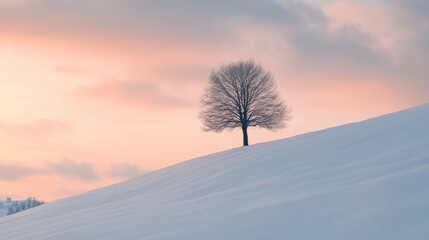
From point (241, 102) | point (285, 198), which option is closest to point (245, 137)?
point (241, 102)

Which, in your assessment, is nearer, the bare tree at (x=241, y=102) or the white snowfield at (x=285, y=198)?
the white snowfield at (x=285, y=198)

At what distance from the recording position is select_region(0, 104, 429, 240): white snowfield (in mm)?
14695

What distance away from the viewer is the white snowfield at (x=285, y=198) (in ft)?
48.2

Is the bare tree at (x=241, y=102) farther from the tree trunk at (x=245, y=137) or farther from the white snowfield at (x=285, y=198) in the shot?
the white snowfield at (x=285, y=198)

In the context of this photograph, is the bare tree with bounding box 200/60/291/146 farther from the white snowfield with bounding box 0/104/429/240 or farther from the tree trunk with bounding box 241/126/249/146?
the white snowfield with bounding box 0/104/429/240

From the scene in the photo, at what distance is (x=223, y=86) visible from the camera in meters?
52.7

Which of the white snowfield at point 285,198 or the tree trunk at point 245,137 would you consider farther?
the tree trunk at point 245,137

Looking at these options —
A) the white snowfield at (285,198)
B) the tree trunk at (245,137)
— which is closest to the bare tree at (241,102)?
the tree trunk at (245,137)

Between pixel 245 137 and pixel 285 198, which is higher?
pixel 245 137

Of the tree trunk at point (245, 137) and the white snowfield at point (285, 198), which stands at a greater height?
the tree trunk at point (245, 137)

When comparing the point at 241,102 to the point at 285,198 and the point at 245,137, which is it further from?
the point at 285,198

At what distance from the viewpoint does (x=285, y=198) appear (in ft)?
57.9

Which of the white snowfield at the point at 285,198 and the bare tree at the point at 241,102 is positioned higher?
the bare tree at the point at 241,102

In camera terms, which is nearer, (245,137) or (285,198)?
(285,198)
